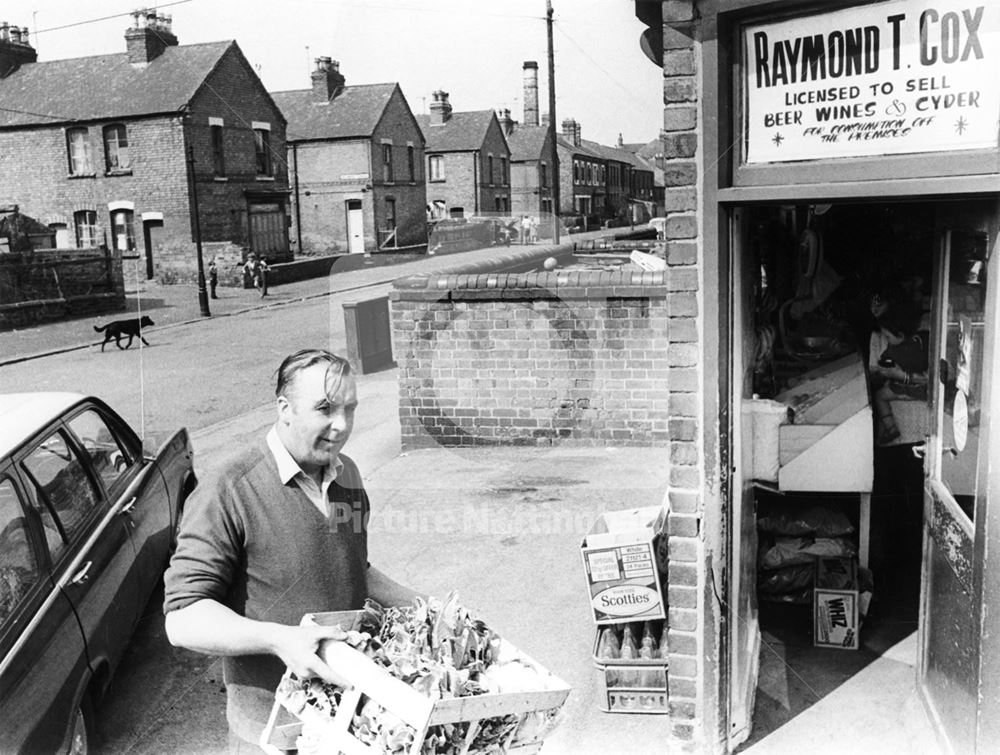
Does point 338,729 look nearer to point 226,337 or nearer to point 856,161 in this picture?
point 856,161

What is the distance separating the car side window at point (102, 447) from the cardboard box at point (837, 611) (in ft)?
12.0

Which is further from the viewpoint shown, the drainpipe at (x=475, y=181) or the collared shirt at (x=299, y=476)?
the drainpipe at (x=475, y=181)

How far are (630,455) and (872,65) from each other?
5.89 m

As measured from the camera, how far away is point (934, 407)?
398cm

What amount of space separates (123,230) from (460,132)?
2513cm

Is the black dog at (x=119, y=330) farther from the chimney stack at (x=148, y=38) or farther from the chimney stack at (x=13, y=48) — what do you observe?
the chimney stack at (x=13, y=48)

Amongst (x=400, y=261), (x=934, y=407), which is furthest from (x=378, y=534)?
(x=400, y=261)

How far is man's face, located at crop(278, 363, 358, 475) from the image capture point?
7.73 feet

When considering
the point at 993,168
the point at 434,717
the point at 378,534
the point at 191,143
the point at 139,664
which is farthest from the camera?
the point at 191,143

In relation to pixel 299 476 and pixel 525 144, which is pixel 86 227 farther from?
pixel 525 144

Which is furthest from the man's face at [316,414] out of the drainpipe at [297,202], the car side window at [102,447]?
the drainpipe at [297,202]

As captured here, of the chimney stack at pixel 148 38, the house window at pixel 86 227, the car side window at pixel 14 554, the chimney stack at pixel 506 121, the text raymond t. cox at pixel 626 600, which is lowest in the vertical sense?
A: the text raymond t. cox at pixel 626 600

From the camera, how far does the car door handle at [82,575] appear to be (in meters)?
3.82

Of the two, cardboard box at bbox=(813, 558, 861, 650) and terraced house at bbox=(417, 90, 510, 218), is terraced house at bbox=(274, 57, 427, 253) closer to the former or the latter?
terraced house at bbox=(417, 90, 510, 218)
